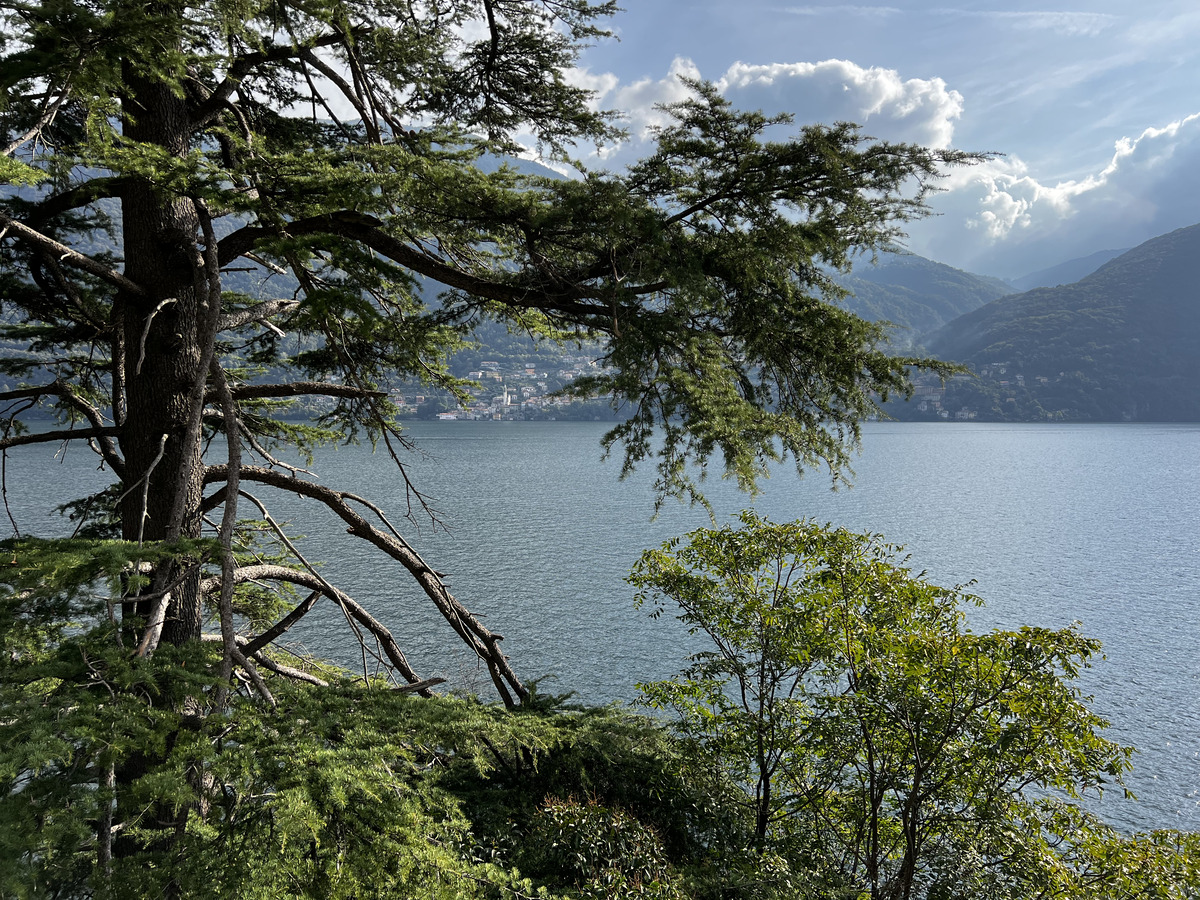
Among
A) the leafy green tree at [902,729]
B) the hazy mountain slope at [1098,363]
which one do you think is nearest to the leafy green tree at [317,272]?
the leafy green tree at [902,729]

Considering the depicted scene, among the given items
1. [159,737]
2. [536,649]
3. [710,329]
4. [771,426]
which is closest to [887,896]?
[771,426]

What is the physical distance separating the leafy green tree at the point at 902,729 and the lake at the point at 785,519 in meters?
3.82

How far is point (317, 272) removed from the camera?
414cm

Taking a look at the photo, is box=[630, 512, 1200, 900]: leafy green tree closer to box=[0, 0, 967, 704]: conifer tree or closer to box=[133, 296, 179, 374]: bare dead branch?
box=[0, 0, 967, 704]: conifer tree

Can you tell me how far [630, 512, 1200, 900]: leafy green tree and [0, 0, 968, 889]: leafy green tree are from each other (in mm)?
2971

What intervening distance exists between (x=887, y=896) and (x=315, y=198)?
786 centimetres

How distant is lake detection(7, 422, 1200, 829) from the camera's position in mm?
14797

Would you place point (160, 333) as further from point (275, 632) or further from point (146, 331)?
point (275, 632)

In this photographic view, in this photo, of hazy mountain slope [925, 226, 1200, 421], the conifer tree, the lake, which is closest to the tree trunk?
the conifer tree

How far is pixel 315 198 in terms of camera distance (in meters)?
3.42

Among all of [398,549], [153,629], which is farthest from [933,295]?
[153,629]

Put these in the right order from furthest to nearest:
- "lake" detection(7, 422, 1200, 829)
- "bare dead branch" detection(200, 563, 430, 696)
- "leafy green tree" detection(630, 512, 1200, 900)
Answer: "lake" detection(7, 422, 1200, 829) < "leafy green tree" detection(630, 512, 1200, 900) < "bare dead branch" detection(200, 563, 430, 696)

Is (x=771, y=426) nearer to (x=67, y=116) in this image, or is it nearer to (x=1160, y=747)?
(x=67, y=116)

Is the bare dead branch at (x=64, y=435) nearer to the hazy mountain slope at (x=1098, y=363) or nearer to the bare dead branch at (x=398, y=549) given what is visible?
the bare dead branch at (x=398, y=549)
